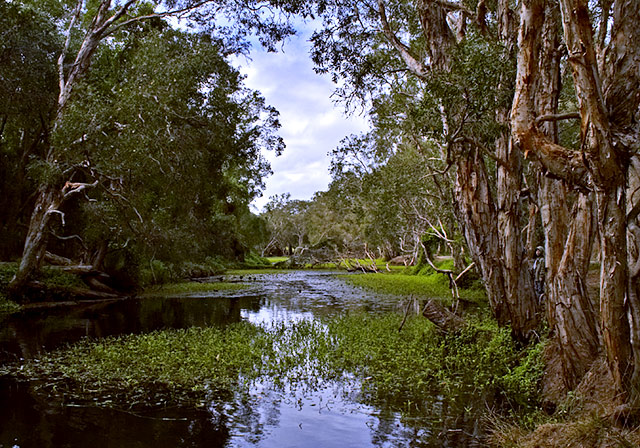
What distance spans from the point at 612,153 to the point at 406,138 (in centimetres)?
2078

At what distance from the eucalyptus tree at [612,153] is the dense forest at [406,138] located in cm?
2

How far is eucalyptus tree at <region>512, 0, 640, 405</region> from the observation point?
5.14m

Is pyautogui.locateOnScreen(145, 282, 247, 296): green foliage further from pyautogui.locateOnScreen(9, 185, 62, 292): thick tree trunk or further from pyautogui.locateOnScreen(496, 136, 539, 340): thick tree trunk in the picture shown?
pyautogui.locateOnScreen(496, 136, 539, 340): thick tree trunk

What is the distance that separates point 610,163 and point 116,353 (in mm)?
10972

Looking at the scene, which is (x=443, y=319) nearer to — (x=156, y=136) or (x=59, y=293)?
(x=156, y=136)

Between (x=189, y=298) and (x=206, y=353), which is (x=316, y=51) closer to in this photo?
(x=206, y=353)

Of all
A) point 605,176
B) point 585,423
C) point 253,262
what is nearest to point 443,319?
point 585,423

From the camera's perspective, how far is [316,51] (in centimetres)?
1609

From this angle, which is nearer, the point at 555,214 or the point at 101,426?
the point at 101,426

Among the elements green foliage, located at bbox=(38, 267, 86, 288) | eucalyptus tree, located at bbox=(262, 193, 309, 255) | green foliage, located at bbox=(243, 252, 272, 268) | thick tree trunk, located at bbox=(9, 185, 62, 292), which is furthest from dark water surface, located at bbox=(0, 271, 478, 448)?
eucalyptus tree, located at bbox=(262, 193, 309, 255)

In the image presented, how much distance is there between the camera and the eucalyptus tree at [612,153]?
5.14 meters

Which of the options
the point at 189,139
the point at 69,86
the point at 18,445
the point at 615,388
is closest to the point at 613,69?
the point at 615,388

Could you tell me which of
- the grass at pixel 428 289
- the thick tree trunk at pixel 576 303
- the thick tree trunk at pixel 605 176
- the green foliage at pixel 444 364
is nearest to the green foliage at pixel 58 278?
the green foliage at pixel 444 364

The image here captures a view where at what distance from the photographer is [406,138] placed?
25547mm
